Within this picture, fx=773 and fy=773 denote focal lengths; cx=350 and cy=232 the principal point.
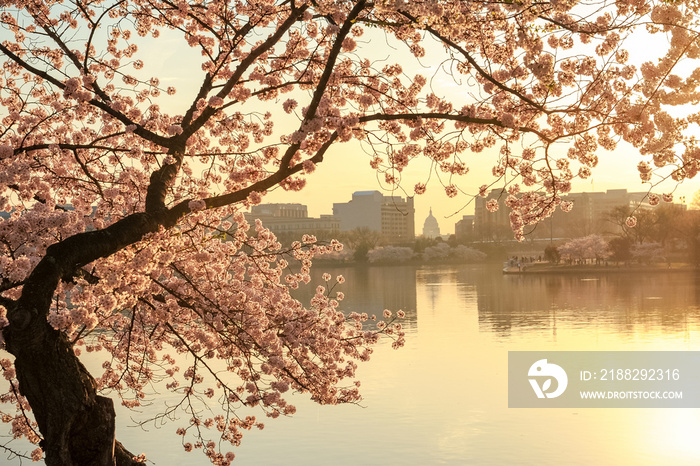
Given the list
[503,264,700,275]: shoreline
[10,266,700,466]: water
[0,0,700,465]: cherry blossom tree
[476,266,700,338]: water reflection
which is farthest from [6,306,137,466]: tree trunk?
[503,264,700,275]: shoreline

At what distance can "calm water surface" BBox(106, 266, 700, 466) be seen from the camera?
748 inches

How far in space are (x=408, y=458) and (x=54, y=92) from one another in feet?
38.4

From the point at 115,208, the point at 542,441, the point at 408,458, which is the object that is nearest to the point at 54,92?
the point at 115,208

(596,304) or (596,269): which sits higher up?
(596,269)

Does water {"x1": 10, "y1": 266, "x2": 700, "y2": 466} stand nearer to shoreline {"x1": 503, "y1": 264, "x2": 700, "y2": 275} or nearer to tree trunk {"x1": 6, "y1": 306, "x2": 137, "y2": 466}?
tree trunk {"x1": 6, "y1": 306, "x2": 137, "y2": 466}

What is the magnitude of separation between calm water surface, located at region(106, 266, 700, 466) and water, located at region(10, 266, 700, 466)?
0.04 m

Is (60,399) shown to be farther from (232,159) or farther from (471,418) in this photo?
(471,418)

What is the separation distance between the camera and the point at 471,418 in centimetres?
2211

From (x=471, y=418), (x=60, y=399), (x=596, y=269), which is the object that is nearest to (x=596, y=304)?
(x=471, y=418)

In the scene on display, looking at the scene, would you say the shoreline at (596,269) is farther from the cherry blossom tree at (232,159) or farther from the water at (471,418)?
the cherry blossom tree at (232,159)

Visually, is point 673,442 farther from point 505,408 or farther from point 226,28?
point 226,28

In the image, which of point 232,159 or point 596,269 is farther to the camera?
point 596,269

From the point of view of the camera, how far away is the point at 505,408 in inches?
915

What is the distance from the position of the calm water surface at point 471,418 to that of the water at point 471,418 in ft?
0.14
